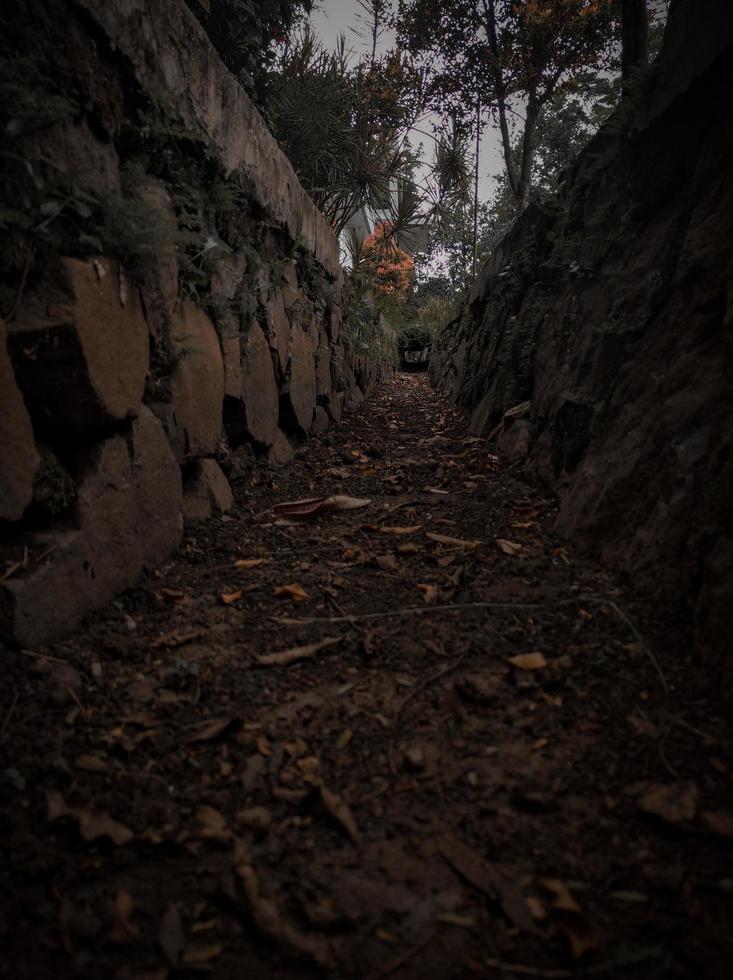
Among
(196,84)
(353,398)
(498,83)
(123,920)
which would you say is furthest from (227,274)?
(498,83)

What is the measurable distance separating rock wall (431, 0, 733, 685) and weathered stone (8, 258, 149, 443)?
1.49m

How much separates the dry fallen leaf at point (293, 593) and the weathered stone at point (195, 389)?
65 cm

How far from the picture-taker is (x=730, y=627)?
3.51ft

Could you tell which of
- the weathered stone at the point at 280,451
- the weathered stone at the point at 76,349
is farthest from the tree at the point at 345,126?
the weathered stone at the point at 76,349

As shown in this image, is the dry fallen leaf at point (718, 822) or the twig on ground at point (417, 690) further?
the twig on ground at point (417, 690)

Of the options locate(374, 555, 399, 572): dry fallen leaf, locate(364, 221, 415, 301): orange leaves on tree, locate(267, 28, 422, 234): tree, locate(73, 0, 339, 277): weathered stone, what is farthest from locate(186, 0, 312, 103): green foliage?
locate(374, 555, 399, 572): dry fallen leaf

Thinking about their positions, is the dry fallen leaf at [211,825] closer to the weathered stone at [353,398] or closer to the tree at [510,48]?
the weathered stone at [353,398]

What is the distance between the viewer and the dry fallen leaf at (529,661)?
1.25 meters

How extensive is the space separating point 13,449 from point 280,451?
6.21 feet

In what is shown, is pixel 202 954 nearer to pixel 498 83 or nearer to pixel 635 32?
pixel 635 32

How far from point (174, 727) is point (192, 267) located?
163 centimetres

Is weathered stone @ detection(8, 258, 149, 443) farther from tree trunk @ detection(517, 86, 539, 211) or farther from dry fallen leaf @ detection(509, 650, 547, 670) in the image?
tree trunk @ detection(517, 86, 539, 211)

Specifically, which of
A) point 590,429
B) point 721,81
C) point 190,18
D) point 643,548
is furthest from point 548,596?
point 190,18

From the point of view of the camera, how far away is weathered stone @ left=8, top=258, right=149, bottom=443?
50.4 inches
